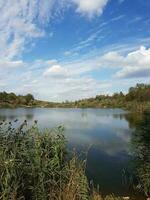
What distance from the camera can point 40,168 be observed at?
902 cm

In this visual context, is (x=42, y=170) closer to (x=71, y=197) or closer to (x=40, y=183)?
(x=40, y=183)

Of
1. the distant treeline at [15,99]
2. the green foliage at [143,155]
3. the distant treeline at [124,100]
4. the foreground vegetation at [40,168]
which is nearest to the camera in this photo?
the foreground vegetation at [40,168]

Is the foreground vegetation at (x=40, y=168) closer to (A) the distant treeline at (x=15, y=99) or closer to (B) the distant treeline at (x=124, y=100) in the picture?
(B) the distant treeline at (x=124, y=100)

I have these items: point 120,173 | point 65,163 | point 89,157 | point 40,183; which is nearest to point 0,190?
point 40,183

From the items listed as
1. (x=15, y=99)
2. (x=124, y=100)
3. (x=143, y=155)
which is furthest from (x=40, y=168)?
(x=15, y=99)

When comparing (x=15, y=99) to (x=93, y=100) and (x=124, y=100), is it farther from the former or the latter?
Answer: (x=124, y=100)

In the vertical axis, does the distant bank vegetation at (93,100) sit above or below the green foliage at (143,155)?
above

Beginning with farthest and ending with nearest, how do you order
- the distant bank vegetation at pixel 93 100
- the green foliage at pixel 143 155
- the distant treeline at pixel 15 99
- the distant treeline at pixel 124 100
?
the distant treeline at pixel 15 99, the distant bank vegetation at pixel 93 100, the distant treeline at pixel 124 100, the green foliage at pixel 143 155

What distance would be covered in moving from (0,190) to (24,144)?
1.91m

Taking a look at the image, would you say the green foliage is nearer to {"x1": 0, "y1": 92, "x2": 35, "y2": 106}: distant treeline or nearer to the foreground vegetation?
the foreground vegetation

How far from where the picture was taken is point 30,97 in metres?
158

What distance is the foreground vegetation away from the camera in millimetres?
8805

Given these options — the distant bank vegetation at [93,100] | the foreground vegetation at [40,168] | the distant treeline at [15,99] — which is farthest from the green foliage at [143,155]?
the distant treeline at [15,99]

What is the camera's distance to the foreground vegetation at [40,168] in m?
8.80
